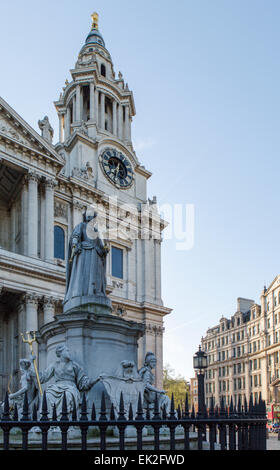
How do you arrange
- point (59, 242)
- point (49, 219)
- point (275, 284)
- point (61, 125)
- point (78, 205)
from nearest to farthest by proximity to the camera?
point (49, 219)
point (59, 242)
point (78, 205)
point (61, 125)
point (275, 284)

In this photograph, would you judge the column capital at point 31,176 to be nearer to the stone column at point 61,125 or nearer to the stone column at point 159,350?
the stone column at point 159,350

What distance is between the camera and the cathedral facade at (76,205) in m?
32.3

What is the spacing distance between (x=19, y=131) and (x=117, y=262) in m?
13.8

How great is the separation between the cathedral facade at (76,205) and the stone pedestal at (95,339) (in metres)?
18.5

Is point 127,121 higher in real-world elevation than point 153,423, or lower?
higher

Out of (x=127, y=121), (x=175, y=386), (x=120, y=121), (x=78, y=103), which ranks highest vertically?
(x=78, y=103)

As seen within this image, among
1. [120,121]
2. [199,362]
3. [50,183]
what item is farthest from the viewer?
[120,121]

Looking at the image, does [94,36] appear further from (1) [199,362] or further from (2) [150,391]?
(2) [150,391]

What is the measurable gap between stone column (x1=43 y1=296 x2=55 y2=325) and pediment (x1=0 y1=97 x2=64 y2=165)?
10369 millimetres

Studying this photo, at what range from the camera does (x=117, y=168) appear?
154ft

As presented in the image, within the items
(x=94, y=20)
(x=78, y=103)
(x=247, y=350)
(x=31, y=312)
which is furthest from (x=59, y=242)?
(x=247, y=350)

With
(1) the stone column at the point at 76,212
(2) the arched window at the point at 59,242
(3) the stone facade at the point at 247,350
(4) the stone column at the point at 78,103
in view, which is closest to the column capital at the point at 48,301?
(2) the arched window at the point at 59,242
